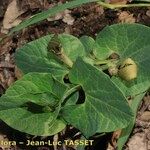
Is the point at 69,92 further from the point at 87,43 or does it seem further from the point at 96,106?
the point at 87,43

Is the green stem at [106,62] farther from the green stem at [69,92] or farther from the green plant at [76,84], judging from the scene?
the green stem at [69,92]

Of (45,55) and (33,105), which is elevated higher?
(45,55)

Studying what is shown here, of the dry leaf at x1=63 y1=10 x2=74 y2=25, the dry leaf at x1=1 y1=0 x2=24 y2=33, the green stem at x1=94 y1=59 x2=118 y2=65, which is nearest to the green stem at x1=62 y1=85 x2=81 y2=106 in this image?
the green stem at x1=94 y1=59 x2=118 y2=65

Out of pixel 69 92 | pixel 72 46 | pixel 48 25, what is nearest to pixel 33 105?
pixel 69 92

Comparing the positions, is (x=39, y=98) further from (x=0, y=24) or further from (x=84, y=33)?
(x=0, y=24)

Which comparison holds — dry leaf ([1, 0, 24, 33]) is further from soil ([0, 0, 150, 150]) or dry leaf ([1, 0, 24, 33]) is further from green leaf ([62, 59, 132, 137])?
green leaf ([62, 59, 132, 137])

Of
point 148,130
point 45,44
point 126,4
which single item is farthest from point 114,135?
point 126,4
